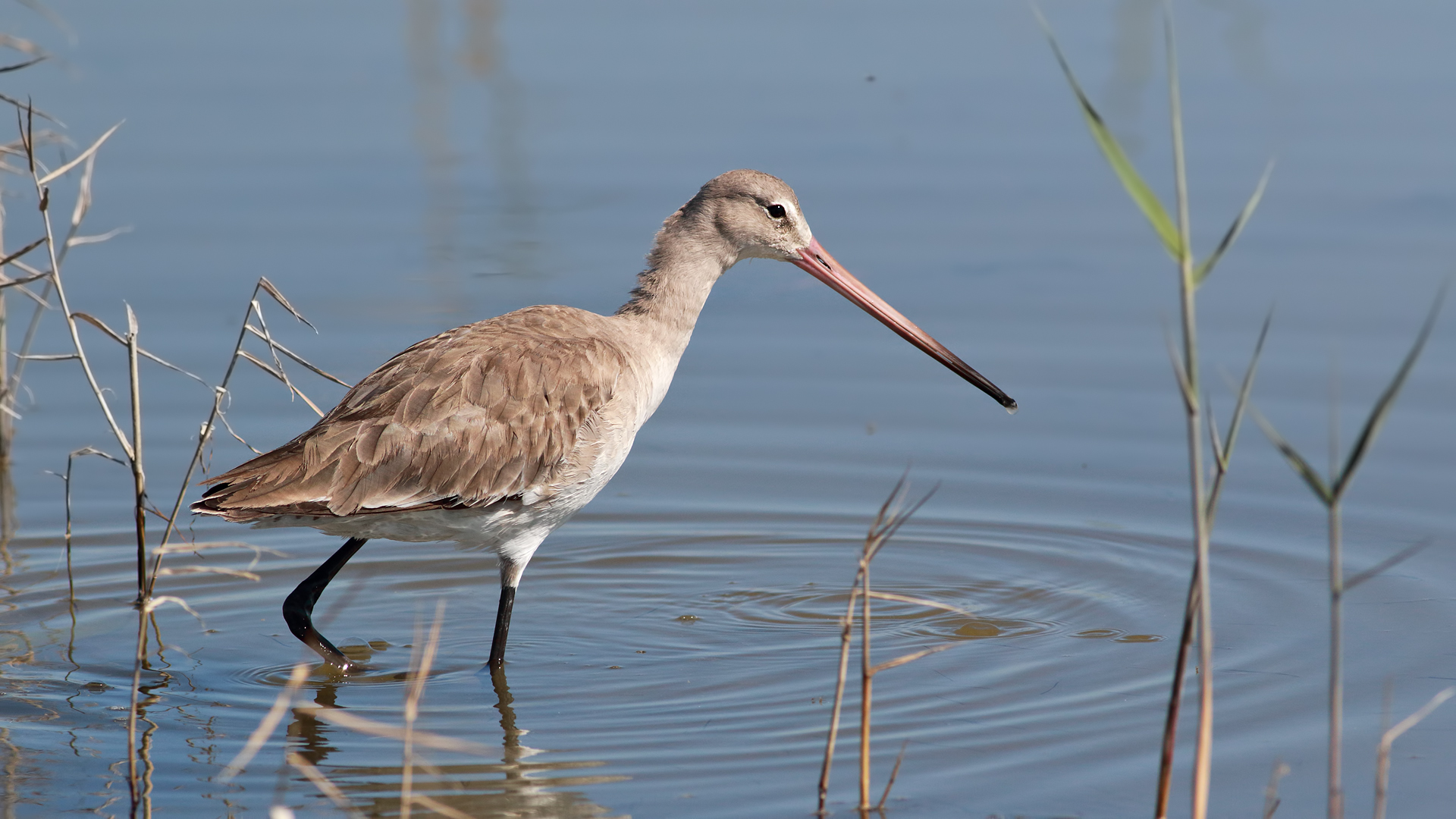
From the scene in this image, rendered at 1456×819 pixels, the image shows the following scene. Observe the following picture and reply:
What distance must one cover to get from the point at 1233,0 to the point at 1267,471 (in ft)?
17.1

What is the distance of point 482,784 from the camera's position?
5023 mm

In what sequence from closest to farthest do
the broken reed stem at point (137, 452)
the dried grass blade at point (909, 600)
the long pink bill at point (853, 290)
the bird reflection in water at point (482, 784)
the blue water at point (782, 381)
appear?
the dried grass blade at point (909, 600), the bird reflection in water at point (482, 784), the broken reed stem at point (137, 452), the blue water at point (782, 381), the long pink bill at point (853, 290)

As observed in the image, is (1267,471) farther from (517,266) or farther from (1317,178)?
(517,266)

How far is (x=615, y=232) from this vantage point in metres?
9.55

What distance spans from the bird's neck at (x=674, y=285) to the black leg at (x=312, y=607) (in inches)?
49.4

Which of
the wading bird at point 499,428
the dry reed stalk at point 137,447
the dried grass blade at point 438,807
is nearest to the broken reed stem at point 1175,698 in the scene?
the dried grass blade at point 438,807

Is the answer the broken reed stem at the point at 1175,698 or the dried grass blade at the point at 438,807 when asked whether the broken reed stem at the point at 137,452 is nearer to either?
the dried grass blade at the point at 438,807

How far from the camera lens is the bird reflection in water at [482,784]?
192 inches

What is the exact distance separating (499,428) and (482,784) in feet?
4.07

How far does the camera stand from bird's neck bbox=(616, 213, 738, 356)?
6273mm

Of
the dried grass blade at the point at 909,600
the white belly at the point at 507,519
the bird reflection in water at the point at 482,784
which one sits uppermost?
the white belly at the point at 507,519

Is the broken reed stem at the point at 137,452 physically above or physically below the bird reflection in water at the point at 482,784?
above

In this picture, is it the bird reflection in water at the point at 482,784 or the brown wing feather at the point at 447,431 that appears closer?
the bird reflection in water at the point at 482,784

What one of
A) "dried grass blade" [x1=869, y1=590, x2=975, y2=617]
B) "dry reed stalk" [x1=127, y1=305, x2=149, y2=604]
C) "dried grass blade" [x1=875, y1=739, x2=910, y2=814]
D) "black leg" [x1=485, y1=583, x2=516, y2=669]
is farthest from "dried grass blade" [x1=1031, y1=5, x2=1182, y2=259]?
"black leg" [x1=485, y1=583, x2=516, y2=669]
